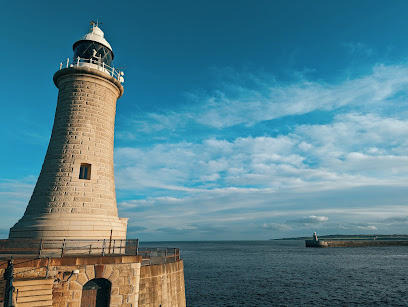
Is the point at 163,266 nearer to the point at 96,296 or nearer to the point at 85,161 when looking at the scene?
the point at 96,296

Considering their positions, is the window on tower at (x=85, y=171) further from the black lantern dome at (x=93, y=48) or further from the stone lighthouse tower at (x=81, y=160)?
the black lantern dome at (x=93, y=48)

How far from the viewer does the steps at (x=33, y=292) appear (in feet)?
34.3

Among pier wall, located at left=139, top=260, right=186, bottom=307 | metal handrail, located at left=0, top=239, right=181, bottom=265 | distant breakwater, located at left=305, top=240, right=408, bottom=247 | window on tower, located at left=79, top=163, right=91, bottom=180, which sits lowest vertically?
distant breakwater, located at left=305, top=240, right=408, bottom=247

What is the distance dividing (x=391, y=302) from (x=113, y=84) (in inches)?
1263

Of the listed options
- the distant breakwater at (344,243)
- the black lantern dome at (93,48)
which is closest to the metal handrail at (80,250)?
the black lantern dome at (93,48)

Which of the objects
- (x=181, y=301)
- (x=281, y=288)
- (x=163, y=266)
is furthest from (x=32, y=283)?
(x=281, y=288)

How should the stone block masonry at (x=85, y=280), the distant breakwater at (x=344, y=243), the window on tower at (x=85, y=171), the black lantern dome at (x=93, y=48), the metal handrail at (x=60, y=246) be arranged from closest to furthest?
the stone block masonry at (x=85, y=280) → the metal handrail at (x=60, y=246) → the window on tower at (x=85, y=171) → the black lantern dome at (x=93, y=48) → the distant breakwater at (x=344, y=243)

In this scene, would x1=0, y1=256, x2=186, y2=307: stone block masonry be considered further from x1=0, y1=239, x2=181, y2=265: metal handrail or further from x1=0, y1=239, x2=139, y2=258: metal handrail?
x1=0, y1=239, x2=139, y2=258: metal handrail

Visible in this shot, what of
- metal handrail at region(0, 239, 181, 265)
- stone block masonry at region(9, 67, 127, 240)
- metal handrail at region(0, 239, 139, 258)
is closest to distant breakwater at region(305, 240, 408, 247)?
metal handrail at region(0, 239, 181, 265)

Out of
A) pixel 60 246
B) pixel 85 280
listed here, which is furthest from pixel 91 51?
pixel 85 280

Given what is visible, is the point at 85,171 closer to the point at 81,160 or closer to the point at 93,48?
the point at 81,160

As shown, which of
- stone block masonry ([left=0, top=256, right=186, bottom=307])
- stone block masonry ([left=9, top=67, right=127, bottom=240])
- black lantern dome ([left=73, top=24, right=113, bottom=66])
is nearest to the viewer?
stone block masonry ([left=0, top=256, right=186, bottom=307])

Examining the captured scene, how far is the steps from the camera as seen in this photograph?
1044 cm

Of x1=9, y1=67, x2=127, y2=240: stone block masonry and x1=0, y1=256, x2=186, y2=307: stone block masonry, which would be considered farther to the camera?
x1=9, y1=67, x2=127, y2=240: stone block masonry
